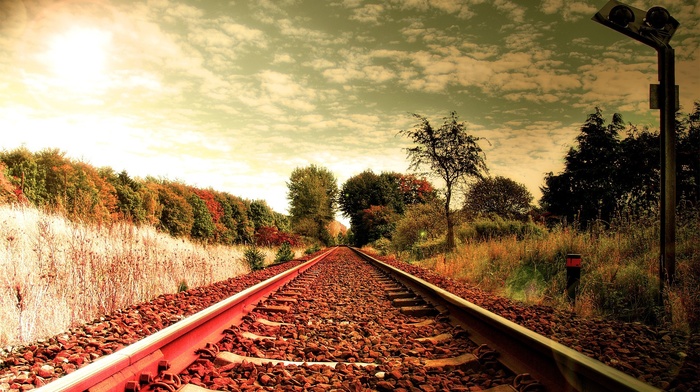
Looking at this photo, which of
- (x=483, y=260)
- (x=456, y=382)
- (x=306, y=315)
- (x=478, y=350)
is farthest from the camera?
(x=483, y=260)

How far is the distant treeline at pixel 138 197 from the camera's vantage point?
19188 mm

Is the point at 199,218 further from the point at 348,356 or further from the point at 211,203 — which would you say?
the point at 348,356

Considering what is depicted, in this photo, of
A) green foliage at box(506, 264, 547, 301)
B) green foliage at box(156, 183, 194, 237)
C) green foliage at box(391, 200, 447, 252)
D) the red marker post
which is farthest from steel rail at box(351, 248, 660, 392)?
green foliage at box(156, 183, 194, 237)


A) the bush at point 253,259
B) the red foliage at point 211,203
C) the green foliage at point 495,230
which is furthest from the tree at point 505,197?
the bush at point 253,259

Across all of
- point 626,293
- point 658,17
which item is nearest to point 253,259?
point 626,293

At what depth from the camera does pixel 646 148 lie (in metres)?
31.6

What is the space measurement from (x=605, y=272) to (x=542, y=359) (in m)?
4.76

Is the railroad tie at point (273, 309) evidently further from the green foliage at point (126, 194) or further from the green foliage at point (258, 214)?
the green foliage at point (258, 214)

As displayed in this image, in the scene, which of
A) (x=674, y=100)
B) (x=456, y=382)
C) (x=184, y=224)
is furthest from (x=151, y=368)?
(x=184, y=224)

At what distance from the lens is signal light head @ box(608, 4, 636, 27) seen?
598 cm

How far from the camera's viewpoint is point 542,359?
2.42 metres

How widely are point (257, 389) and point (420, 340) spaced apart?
165cm

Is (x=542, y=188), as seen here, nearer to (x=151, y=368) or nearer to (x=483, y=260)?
(x=483, y=260)

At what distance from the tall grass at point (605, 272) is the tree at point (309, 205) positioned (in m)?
35.5
